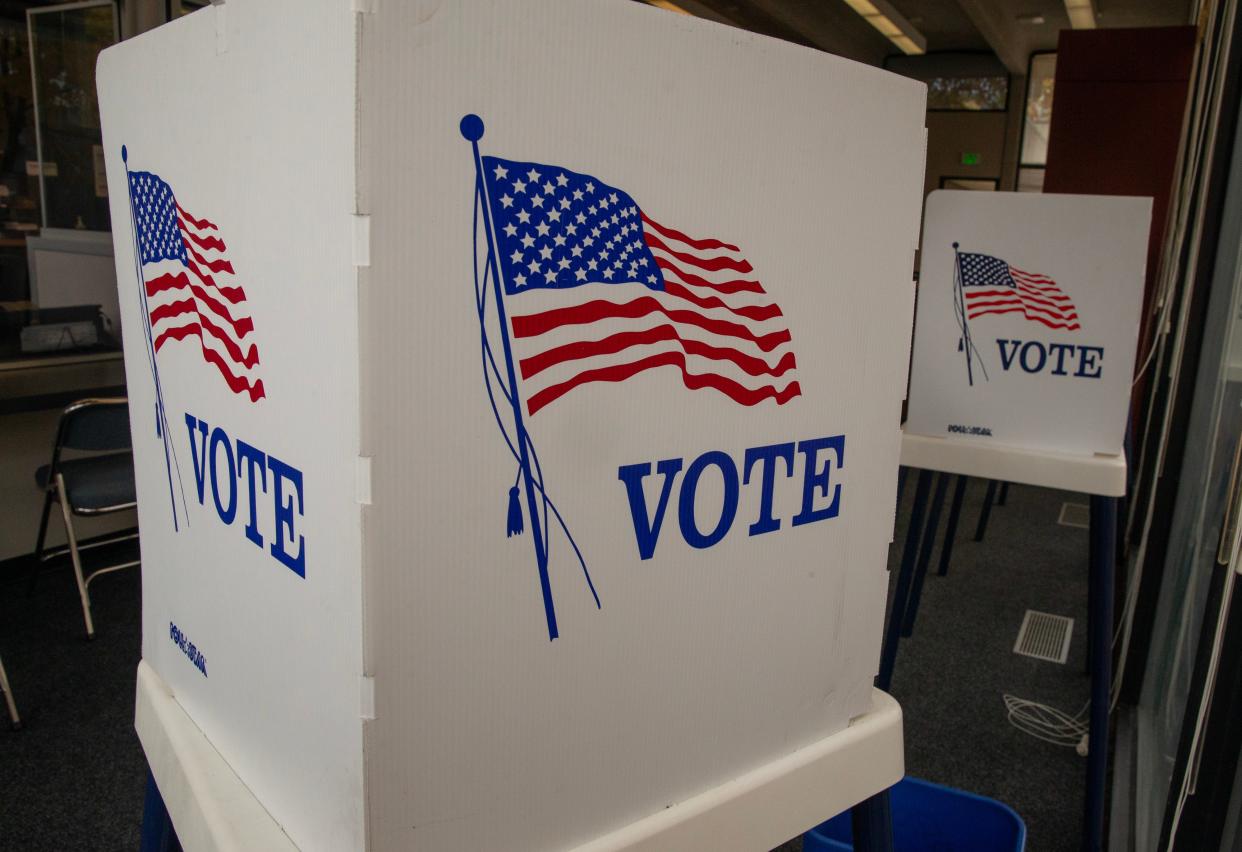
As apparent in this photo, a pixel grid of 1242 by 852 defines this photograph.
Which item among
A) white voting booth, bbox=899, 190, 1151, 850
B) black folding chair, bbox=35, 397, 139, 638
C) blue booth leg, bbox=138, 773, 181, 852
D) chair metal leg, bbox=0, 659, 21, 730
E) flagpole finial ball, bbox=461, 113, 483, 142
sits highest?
flagpole finial ball, bbox=461, 113, 483, 142

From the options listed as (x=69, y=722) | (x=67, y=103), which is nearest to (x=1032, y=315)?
(x=69, y=722)

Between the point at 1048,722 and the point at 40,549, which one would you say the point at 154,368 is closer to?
the point at 1048,722

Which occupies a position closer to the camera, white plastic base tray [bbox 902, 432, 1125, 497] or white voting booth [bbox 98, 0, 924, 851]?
white voting booth [bbox 98, 0, 924, 851]

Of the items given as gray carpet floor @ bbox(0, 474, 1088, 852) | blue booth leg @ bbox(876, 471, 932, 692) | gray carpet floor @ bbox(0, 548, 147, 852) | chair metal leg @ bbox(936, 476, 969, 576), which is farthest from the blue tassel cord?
chair metal leg @ bbox(936, 476, 969, 576)

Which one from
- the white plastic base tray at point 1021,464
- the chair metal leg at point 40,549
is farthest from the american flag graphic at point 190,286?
the chair metal leg at point 40,549

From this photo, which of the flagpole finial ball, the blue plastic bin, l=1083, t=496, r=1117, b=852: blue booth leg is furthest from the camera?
l=1083, t=496, r=1117, b=852: blue booth leg

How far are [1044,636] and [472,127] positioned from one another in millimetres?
3231

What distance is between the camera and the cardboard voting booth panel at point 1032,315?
1.81 meters

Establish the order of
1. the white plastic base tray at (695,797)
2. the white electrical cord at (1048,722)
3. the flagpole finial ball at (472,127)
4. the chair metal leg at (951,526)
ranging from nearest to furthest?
the flagpole finial ball at (472,127) → the white plastic base tray at (695,797) → the white electrical cord at (1048,722) → the chair metal leg at (951,526)

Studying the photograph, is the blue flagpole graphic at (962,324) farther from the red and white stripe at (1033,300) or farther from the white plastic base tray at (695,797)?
the white plastic base tray at (695,797)

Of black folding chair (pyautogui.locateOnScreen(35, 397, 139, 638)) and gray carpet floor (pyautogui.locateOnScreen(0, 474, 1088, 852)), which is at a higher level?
black folding chair (pyautogui.locateOnScreen(35, 397, 139, 638))

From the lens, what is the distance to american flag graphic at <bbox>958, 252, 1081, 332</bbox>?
1.85 metres

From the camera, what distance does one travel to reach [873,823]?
76cm

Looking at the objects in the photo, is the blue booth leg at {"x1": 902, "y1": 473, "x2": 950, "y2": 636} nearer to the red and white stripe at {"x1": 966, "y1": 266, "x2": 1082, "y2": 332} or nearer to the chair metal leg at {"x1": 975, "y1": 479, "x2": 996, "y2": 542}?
the red and white stripe at {"x1": 966, "y1": 266, "x2": 1082, "y2": 332}
